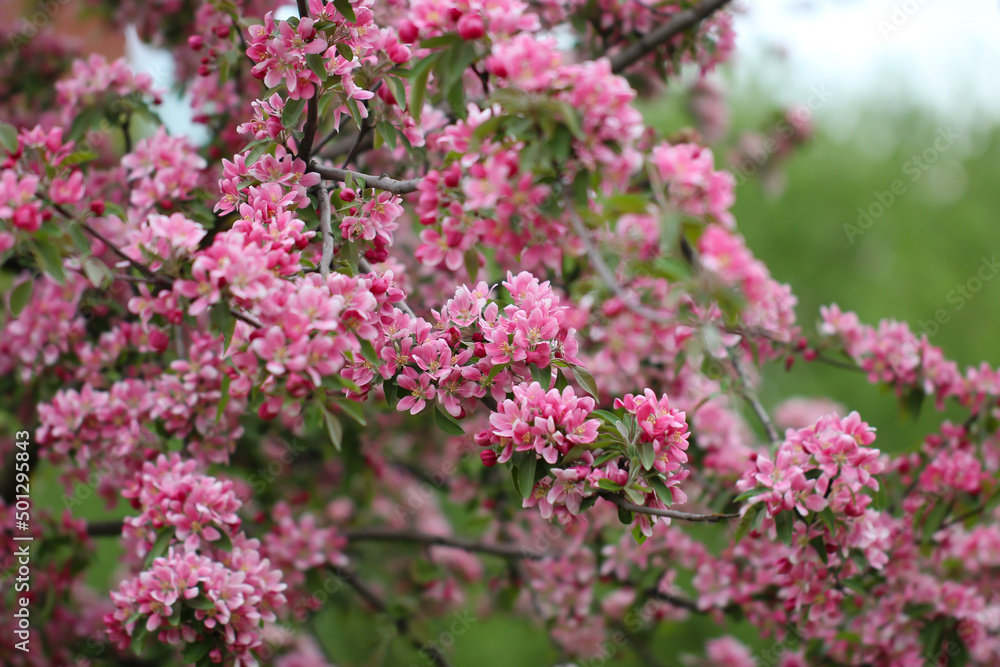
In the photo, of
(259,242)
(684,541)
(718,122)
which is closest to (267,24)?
(259,242)

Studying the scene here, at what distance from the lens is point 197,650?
168 cm

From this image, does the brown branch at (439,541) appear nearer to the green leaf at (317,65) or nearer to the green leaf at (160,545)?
the green leaf at (160,545)

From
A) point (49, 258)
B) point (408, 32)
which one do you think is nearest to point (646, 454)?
point (408, 32)

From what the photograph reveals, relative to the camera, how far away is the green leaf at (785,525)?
1.67 metres

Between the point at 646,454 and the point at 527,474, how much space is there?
24 cm

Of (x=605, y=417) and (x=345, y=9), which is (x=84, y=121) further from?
(x=605, y=417)

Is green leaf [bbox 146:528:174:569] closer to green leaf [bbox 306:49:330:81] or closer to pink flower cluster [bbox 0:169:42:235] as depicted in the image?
pink flower cluster [bbox 0:169:42:235]

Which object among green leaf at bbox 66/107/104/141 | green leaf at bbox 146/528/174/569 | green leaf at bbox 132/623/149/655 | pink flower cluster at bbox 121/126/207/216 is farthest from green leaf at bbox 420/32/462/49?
green leaf at bbox 66/107/104/141

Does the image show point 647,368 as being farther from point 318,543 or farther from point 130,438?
point 130,438

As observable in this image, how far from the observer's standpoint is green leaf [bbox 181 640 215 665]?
1666 millimetres

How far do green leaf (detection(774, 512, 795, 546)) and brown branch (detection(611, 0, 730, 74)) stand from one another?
4.88 feet

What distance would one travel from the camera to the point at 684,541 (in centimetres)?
251

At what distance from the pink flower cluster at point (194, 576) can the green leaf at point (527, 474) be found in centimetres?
64

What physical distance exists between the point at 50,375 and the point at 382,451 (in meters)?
1.29
